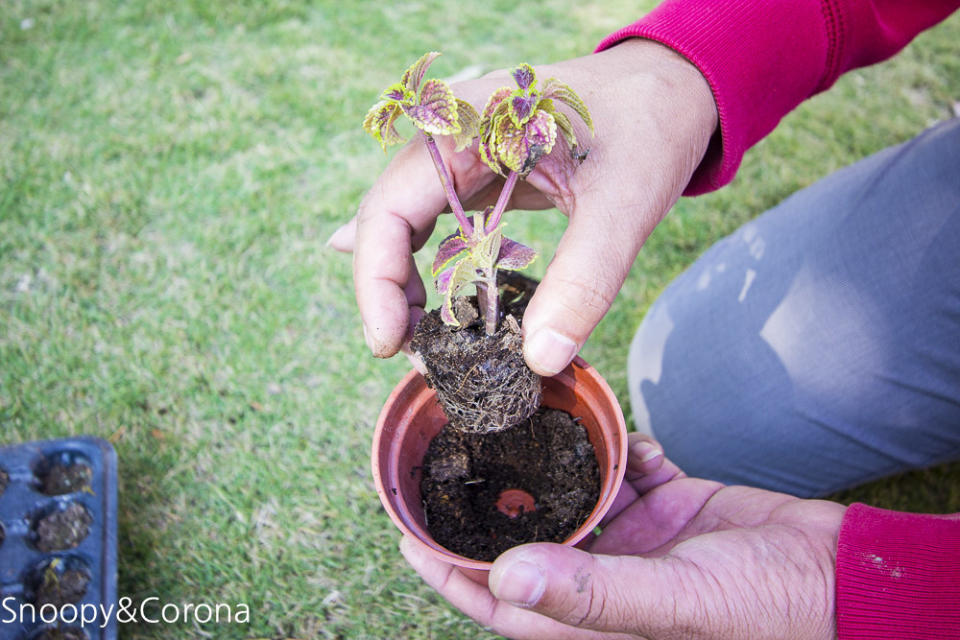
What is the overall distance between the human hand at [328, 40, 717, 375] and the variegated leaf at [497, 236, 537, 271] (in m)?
0.07

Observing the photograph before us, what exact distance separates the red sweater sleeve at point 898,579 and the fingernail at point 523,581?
0.74 meters

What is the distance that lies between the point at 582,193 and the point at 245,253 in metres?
2.28

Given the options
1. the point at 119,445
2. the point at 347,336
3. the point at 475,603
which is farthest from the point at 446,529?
the point at 119,445

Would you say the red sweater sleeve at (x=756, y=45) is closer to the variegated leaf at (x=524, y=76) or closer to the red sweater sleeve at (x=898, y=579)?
the variegated leaf at (x=524, y=76)

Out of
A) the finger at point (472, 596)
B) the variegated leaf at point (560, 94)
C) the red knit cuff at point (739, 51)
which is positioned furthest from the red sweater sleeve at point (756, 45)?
the finger at point (472, 596)

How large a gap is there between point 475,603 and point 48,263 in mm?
2924

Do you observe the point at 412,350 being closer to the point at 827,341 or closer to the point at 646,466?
the point at 646,466

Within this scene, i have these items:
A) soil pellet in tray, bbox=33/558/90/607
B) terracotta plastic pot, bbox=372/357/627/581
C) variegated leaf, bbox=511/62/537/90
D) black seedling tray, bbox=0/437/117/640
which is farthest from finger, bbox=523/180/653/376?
soil pellet in tray, bbox=33/558/90/607

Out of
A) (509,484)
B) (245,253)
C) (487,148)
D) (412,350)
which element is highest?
(487,148)

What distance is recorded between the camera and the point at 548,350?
150 centimetres

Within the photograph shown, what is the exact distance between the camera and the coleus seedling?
130 cm

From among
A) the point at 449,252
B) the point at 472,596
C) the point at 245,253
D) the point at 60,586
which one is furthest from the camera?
the point at 245,253

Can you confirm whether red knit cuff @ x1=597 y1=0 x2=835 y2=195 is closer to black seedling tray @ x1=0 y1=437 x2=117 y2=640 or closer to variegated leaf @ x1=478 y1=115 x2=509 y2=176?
variegated leaf @ x1=478 y1=115 x2=509 y2=176

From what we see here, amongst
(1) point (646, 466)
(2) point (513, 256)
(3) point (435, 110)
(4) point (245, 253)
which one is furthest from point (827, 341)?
(4) point (245, 253)
